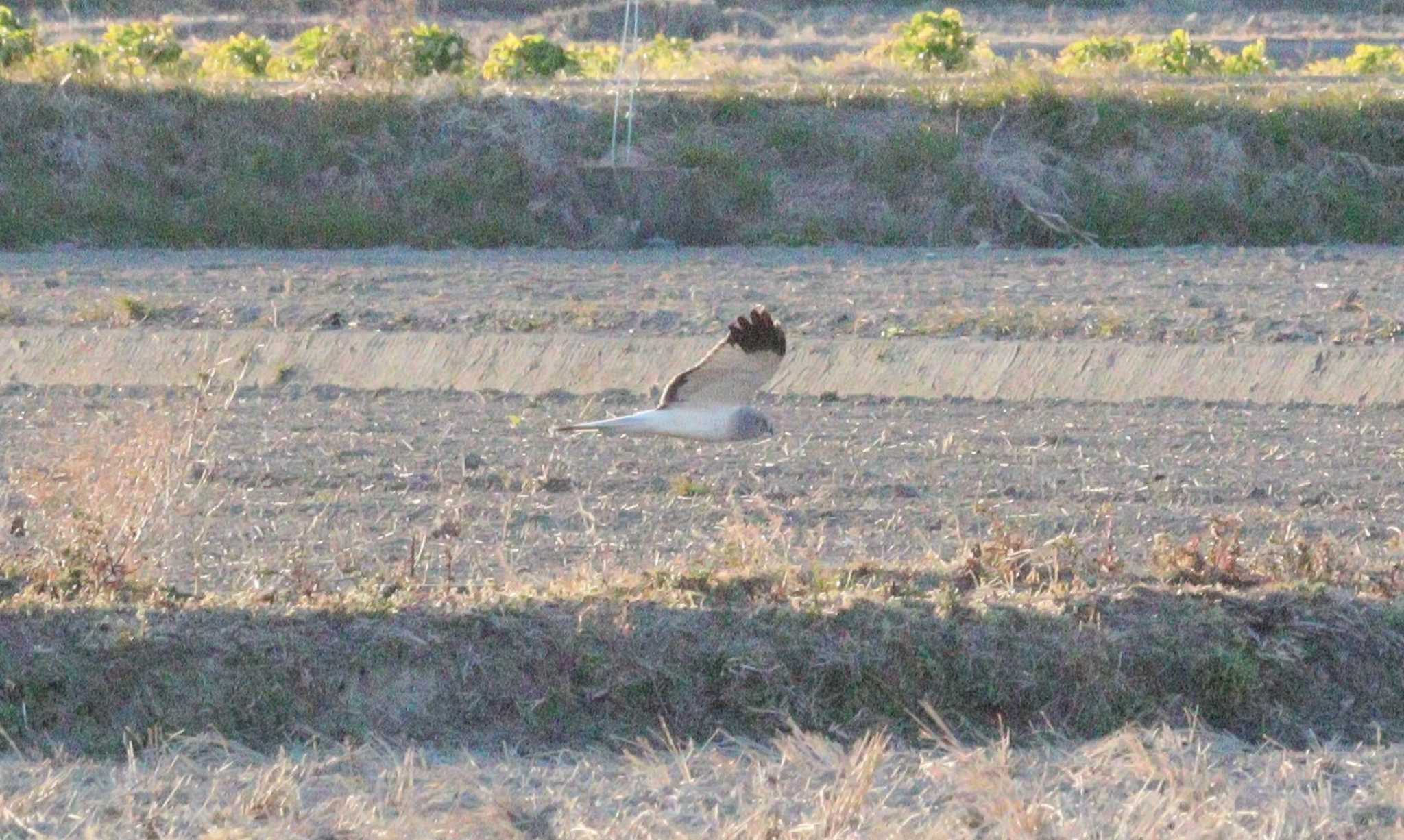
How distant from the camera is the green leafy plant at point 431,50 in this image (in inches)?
888

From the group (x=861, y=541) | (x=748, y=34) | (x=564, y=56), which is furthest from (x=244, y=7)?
(x=861, y=541)

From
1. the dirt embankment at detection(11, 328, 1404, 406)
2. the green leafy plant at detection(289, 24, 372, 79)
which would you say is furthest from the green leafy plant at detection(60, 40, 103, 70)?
the dirt embankment at detection(11, 328, 1404, 406)

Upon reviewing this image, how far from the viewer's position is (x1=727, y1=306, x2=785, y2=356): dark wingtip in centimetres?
686

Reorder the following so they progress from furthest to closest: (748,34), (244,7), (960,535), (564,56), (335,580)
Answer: (244,7) < (748,34) < (564,56) < (960,535) < (335,580)

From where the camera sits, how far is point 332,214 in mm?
19234

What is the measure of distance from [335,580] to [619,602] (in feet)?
4.27

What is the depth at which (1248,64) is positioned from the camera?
26.7m

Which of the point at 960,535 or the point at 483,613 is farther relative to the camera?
the point at 960,535

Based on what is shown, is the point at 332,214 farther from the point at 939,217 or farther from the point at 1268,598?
the point at 1268,598

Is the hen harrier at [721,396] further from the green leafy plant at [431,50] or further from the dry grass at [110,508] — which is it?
the green leafy plant at [431,50]

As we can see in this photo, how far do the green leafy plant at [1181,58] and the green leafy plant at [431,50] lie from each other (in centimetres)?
937

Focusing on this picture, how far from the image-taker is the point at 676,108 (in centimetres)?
2106

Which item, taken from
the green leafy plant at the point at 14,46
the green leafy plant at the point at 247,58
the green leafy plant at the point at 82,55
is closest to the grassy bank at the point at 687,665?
the green leafy plant at the point at 82,55

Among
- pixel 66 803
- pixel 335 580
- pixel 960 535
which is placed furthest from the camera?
pixel 960 535
